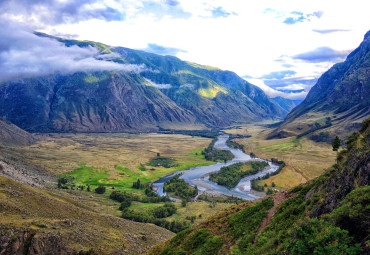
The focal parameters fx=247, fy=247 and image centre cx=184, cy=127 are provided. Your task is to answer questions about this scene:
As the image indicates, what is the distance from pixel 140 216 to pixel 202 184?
2528 inches

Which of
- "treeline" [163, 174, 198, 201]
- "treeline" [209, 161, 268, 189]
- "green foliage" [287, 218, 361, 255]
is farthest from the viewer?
"treeline" [209, 161, 268, 189]

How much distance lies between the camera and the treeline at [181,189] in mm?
121375

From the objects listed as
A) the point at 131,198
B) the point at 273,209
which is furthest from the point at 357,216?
the point at 131,198

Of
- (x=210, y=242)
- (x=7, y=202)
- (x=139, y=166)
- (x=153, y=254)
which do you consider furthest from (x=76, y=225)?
(x=139, y=166)

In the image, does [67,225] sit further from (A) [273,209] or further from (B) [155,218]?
(B) [155,218]

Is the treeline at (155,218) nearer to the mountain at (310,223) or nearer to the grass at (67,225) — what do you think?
the grass at (67,225)

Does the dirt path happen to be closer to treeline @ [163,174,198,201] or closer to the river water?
the river water

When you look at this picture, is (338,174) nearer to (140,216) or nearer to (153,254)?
(153,254)

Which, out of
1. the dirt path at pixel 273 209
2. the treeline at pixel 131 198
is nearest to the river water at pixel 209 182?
the treeline at pixel 131 198

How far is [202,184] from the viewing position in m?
142

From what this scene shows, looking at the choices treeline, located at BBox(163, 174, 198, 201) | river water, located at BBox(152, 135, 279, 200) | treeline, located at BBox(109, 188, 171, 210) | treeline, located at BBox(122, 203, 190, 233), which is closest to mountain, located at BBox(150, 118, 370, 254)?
treeline, located at BBox(122, 203, 190, 233)

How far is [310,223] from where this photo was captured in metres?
18.1

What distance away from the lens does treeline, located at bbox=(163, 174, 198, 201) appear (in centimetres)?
12138

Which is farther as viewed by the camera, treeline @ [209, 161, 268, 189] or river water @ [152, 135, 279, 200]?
treeline @ [209, 161, 268, 189]
